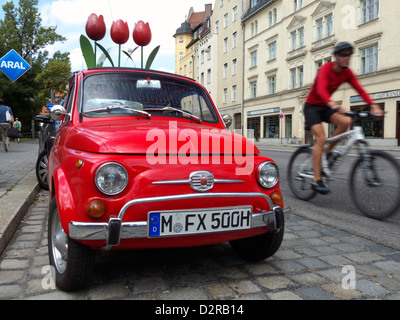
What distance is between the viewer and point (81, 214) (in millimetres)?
2135

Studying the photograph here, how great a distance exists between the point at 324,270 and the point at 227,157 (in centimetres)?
112

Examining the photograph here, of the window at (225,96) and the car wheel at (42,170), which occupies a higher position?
the window at (225,96)

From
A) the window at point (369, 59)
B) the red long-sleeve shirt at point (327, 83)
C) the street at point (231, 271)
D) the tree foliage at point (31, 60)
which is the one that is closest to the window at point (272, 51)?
the window at point (369, 59)

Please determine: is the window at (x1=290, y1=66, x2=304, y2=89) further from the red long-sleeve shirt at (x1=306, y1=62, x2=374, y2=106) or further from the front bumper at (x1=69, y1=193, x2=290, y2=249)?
the front bumper at (x1=69, y1=193, x2=290, y2=249)

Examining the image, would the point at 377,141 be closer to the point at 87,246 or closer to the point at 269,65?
the point at 269,65

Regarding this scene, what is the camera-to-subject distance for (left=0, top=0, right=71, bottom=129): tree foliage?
39.8 m

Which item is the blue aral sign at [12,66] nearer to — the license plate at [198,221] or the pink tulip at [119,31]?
the pink tulip at [119,31]

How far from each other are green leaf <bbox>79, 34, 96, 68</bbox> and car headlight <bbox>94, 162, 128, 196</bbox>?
5.86 meters

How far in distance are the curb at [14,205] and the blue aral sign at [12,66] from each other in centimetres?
307

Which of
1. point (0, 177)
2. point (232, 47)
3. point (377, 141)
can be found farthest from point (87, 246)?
point (232, 47)

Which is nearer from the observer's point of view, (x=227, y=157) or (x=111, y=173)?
(x=111, y=173)

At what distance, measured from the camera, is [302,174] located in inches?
207

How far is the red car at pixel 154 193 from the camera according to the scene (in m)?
2.13

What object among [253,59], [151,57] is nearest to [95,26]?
[151,57]
